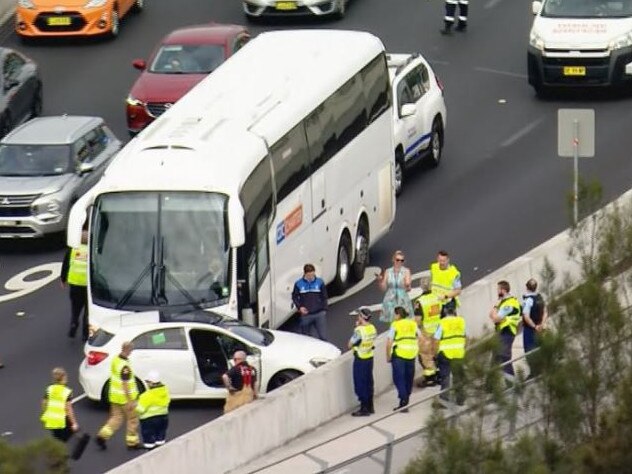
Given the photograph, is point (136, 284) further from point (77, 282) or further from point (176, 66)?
point (176, 66)

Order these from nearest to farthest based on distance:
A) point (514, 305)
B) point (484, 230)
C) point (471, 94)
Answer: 1. point (514, 305)
2. point (484, 230)
3. point (471, 94)

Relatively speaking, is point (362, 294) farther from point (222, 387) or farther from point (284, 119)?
point (222, 387)

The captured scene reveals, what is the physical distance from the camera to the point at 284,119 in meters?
32.3

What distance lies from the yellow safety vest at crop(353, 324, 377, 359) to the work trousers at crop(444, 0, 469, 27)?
1738 centimetres

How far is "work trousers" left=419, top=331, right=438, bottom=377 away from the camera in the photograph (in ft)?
98.4

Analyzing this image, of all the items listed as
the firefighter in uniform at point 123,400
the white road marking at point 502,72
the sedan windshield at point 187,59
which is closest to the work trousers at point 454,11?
A: the white road marking at point 502,72

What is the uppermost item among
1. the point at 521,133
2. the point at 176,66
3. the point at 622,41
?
the point at 176,66

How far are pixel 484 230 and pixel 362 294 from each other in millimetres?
3039

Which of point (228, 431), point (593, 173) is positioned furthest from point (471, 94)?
point (228, 431)

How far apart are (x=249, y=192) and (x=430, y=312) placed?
9.19 feet

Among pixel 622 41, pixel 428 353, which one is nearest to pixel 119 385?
pixel 428 353

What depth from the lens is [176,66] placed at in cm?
4100

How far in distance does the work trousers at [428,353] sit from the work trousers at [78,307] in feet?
14.7

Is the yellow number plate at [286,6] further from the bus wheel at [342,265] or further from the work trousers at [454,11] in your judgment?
the bus wheel at [342,265]
